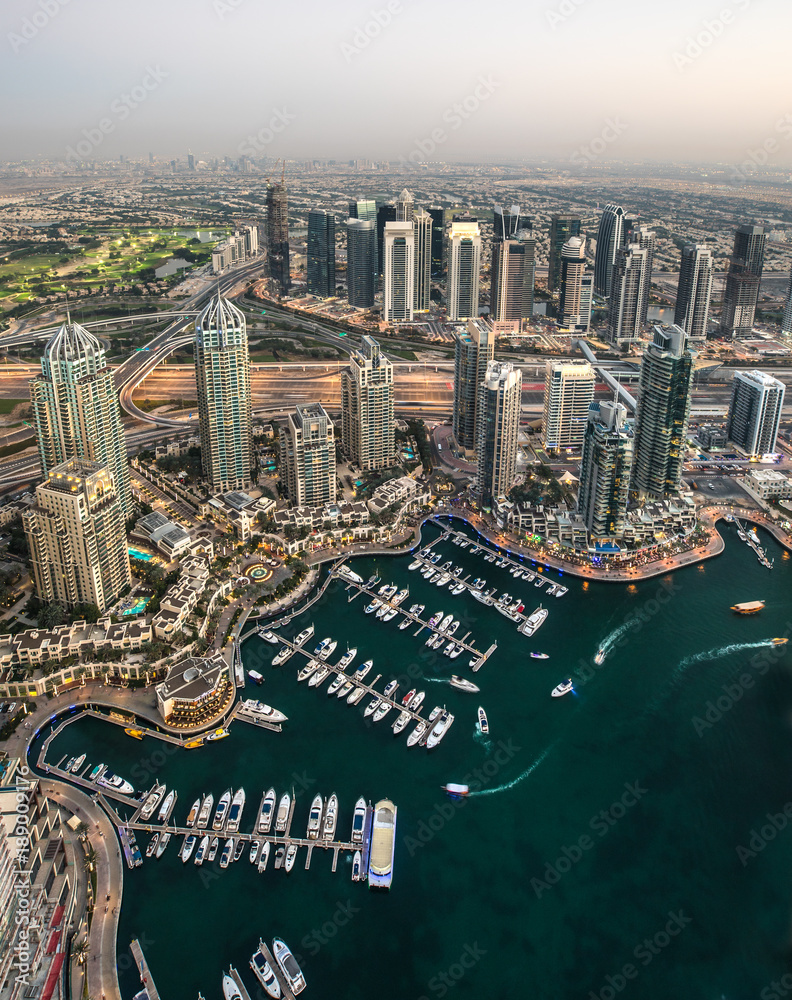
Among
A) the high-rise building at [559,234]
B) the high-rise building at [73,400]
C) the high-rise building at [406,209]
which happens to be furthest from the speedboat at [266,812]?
the high-rise building at [559,234]

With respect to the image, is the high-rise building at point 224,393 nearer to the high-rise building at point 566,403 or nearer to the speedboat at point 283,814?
the high-rise building at point 566,403

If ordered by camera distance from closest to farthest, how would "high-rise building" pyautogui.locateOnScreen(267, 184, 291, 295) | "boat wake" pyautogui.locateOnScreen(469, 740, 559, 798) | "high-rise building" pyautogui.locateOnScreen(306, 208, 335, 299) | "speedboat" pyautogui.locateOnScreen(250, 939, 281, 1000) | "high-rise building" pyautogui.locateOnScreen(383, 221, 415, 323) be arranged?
1. "speedboat" pyautogui.locateOnScreen(250, 939, 281, 1000)
2. "boat wake" pyautogui.locateOnScreen(469, 740, 559, 798)
3. "high-rise building" pyautogui.locateOnScreen(383, 221, 415, 323)
4. "high-rise building" pyautogui.locateOnScreen(267, 184, 291, 295)
5. "high-rise building" pyautogui.locateOnScreen(306, 208, 335, 299)

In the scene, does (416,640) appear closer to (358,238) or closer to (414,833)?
(414,833)

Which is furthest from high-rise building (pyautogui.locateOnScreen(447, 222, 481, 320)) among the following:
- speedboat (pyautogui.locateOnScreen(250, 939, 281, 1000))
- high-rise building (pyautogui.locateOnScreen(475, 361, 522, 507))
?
speedboat (pyautogui.locateOnScreen(250, 939, 281, 1000))

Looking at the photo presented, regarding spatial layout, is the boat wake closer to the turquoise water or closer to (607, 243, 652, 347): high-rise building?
the turquoise water

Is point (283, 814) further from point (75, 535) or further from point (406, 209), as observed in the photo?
point (406, 209)

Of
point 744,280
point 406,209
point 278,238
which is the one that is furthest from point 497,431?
point 278,238
